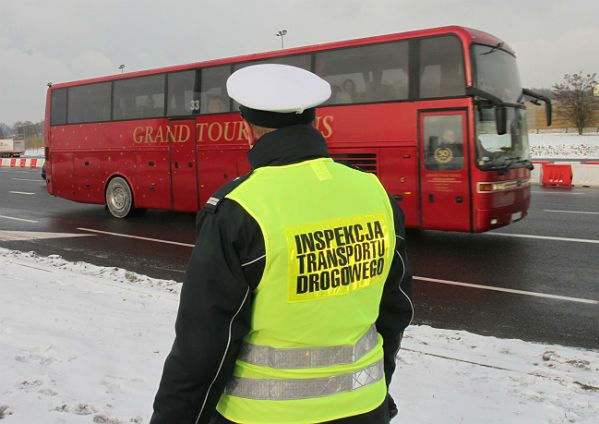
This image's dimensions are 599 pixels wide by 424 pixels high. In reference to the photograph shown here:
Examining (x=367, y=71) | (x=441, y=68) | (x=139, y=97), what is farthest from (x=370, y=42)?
(x=139, y=97)

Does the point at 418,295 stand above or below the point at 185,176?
below

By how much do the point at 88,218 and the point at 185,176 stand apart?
3.06 m

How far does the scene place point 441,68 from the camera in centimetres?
878

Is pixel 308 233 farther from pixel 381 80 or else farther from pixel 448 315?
pixel 381 80

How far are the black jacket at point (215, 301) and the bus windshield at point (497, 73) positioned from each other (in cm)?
778

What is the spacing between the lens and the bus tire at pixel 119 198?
13.3m

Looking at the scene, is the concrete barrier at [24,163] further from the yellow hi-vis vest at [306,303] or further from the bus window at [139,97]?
the yellow hi-vis vest at [306,303]

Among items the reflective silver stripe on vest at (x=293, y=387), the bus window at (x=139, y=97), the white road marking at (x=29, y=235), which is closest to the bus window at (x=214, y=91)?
the bus window at (x=139, y=97)

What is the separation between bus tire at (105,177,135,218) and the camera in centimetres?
1327

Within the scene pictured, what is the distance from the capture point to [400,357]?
4387 mm

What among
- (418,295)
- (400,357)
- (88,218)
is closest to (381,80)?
(418,295)

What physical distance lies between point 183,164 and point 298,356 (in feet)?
35.7

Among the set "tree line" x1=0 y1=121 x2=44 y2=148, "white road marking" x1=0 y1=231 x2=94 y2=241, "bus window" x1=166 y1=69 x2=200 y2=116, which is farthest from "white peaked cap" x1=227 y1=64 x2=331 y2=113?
"tree line" x1=0 y1=121 x2=44 y2=148

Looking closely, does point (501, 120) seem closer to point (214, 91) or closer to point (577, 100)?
point (214, 91)
